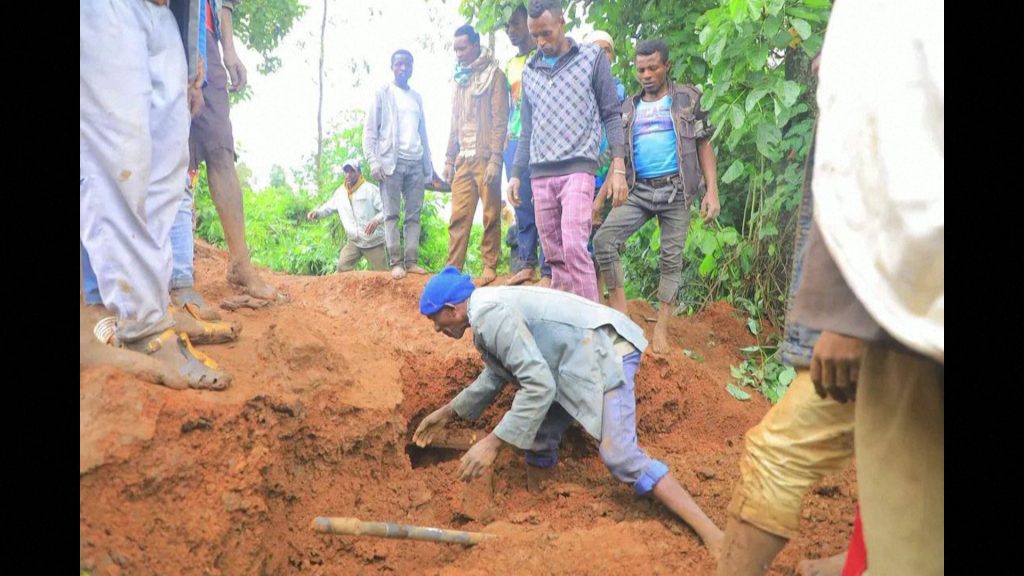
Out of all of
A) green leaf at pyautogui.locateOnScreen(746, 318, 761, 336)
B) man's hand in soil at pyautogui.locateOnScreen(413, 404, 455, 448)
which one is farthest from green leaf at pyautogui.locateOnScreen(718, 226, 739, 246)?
man's hand in soil at pyautogui.locateOnScreen(413, 404, 455, 448)

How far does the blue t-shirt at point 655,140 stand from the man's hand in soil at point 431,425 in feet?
6.35

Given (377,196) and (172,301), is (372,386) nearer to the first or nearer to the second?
(172,301)

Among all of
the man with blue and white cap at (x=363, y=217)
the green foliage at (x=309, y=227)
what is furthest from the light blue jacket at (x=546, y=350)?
the green foliage at (x=309, y=227)

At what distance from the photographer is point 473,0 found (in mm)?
5828

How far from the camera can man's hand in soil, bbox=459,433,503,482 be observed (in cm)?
282

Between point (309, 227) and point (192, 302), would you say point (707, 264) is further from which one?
point (309, 227)

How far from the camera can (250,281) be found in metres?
3.75

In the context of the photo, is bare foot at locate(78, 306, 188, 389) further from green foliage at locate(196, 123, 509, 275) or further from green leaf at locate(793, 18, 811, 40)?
green foliage at locate(196, 123, 509, 275)

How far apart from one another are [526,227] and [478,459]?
2406 mm

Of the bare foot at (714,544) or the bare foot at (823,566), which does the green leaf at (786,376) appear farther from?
the bare foot at (823,566)

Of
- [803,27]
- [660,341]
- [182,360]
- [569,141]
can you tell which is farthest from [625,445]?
[803,27]

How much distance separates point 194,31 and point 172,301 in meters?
1.17

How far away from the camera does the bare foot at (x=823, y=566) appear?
233cm

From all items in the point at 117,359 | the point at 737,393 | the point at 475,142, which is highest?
the point at 475,142
